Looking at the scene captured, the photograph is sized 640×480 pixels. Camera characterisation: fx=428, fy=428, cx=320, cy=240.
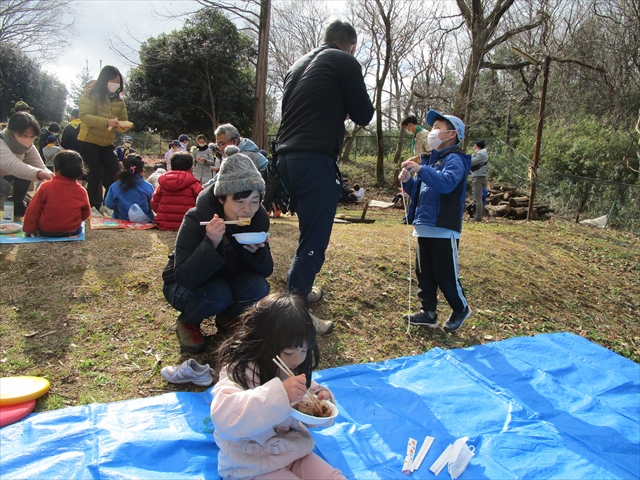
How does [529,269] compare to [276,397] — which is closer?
[276,397]

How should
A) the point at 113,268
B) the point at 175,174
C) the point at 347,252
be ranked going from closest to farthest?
the point at 113,268, the point at 347,252, the point at 175,174

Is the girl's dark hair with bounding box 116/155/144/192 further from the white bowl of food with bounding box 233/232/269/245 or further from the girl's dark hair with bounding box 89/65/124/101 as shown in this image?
the white bowl of food with bounding box 233/232/269/245

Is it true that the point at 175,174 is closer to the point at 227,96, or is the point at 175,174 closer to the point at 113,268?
the point at 113,268

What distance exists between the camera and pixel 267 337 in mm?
1465

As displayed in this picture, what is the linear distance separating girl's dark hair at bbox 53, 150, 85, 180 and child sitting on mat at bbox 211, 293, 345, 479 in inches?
118

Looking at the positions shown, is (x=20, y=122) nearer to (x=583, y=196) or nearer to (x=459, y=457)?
(x=459, y=457)

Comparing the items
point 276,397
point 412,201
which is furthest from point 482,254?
point 276,397

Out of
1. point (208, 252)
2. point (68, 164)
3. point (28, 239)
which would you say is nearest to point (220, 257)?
point (208, 252)

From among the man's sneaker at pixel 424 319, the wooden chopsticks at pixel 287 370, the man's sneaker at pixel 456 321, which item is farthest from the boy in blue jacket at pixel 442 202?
the wooden chopsticks at pixel 287 370

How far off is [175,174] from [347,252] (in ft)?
6.54

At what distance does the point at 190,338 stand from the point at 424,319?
1.74 m

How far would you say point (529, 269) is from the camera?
4844 millimetres

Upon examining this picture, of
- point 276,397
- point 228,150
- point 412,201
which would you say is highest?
point 228,150

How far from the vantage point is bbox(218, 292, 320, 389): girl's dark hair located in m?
1.45
